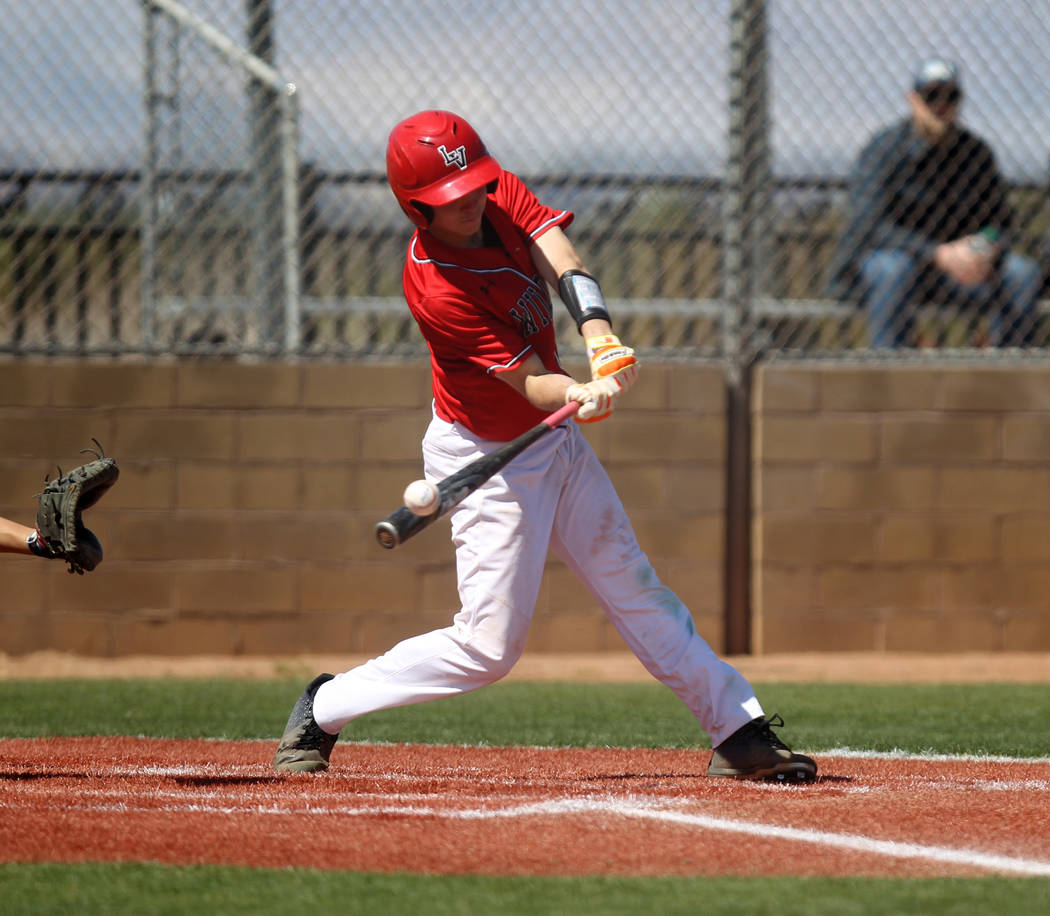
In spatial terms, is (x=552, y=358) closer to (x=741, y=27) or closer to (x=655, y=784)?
(x=655, y=784)

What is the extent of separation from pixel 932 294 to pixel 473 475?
499 centimetres

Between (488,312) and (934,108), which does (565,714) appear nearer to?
(488,312)

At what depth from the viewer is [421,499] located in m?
3.79

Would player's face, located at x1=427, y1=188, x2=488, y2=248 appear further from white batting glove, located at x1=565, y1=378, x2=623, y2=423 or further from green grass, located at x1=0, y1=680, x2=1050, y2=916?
green grass, located at x1=0, y1=680, x2=1050, y2=916

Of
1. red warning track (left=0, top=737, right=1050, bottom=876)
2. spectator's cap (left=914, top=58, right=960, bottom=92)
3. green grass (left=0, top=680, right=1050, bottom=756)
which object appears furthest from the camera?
spectator's cap (left=914, top=58, right=960, bottom=92)

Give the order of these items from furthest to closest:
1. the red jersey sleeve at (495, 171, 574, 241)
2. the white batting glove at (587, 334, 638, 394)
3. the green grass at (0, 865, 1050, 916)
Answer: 1. the red jersey sleeve at (495, 171, 574, 241)
2. the white batting glove at (587, 334, 638, 394)
3. the green grass at (0, 865, 1050, 916)

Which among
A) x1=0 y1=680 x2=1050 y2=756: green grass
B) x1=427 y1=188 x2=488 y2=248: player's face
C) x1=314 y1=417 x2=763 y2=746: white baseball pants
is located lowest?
x1=0 y1=680 x2=1050 y2=756: green grass

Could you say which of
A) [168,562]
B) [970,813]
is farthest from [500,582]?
[168,562]

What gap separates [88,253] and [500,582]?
4.66m

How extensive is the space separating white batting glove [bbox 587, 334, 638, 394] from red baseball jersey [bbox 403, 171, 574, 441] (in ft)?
0.70

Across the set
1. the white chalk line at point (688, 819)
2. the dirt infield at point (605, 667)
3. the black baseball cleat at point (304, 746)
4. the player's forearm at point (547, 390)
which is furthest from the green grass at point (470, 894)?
the dirt infield at point (605, 667)

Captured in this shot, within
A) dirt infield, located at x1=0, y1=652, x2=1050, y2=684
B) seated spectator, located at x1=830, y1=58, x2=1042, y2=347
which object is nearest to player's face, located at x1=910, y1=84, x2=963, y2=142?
seated spectator, located at x1=830, y1=58, x2=1042, y2=347

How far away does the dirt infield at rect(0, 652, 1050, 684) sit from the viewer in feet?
24.4

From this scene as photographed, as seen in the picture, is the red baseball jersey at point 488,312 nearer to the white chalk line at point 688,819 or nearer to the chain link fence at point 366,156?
the white chalk line at point 688,819
